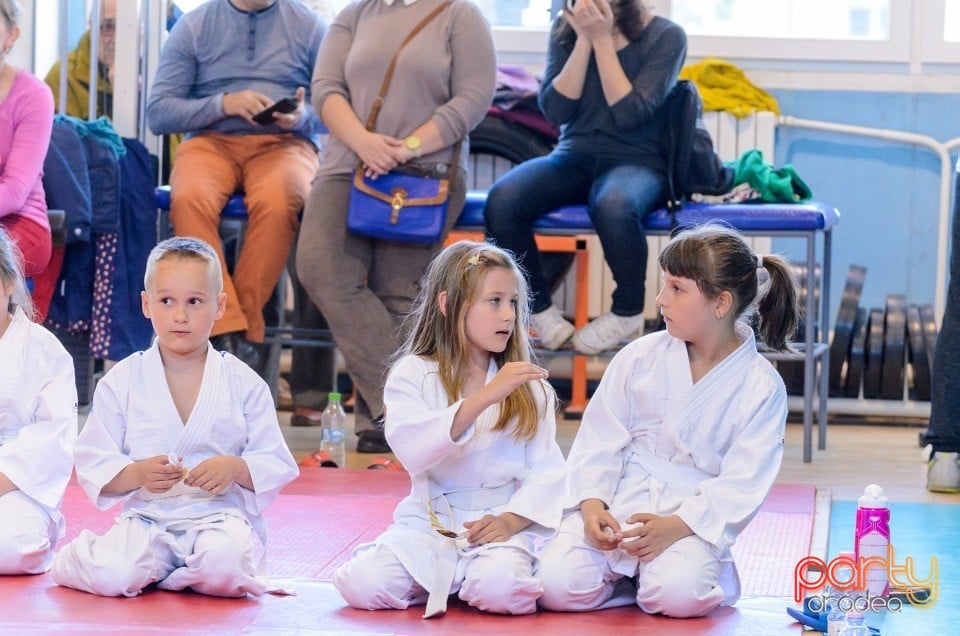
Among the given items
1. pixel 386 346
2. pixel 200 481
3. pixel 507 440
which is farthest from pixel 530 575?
pixel 386 346

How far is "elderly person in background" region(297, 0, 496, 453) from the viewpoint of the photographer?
13.9 ft

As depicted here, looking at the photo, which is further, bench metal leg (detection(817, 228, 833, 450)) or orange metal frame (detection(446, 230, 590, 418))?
orange metal frame (detection(446, 230, 590, 418))

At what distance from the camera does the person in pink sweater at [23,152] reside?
13.3ft

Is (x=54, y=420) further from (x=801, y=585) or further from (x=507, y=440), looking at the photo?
Answer: (x=801, y=585)

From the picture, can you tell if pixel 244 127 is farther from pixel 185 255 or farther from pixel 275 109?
pixel 185 255

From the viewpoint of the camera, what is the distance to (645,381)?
2652 millimetres

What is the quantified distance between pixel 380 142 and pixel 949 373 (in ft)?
6.18

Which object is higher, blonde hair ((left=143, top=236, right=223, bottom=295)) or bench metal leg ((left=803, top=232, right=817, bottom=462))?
blonde hair ((left=143, top=236, right=223, bottom=295))

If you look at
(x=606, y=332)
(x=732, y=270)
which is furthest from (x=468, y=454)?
(x=606, y=332)

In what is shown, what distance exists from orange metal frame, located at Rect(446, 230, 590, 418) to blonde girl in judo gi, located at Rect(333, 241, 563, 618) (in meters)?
2.44

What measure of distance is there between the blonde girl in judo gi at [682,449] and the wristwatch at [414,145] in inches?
66.6

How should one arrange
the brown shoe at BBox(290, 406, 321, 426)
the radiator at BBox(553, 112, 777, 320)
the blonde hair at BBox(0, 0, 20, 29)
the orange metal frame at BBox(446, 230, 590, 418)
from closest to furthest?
the blonde hair at BBox(0, 0, 20, 29) → the brown shoe at BBox(290, 406, 321, 426) → the orange metal frame at BBox(446, 230, 590, 418) → the radiator at BBox(553, 112, 777, 320)

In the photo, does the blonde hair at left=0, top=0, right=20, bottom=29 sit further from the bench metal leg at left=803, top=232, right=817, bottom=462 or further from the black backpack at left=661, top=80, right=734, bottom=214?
the bench metal leg at left=803, top=232, right=817, bottom=462

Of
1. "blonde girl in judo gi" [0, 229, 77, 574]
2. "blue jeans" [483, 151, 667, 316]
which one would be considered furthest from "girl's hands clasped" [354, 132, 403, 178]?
"blonde girl in judo gi" [0, 229, 77, 574]
